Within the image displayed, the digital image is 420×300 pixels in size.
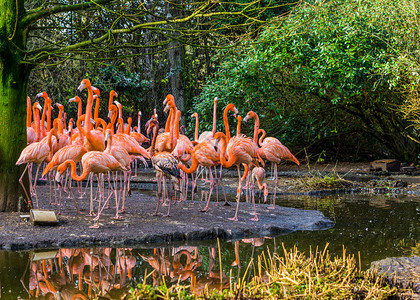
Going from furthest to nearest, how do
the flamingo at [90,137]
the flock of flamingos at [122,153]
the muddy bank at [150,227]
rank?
the flamingo at [90,137] → the flock of flamingos at [122,153] → the muddy bank at [150,227]

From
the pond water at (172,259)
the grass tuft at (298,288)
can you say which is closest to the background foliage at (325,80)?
the pond water at (172,259)

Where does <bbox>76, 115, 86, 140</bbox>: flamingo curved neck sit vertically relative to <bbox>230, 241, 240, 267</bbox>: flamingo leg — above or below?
above

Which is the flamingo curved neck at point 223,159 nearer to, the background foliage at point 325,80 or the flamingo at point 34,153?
the flamingo at point 34,153

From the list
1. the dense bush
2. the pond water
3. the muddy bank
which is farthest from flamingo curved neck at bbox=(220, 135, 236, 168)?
the dense bush

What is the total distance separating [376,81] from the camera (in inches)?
454

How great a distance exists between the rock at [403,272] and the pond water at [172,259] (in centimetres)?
36

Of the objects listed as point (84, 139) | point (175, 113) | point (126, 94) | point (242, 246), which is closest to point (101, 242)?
point (242, 246)

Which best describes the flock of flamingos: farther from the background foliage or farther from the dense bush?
the dense bush

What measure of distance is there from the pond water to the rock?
0.36 metres

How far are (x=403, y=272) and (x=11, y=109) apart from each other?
499cm

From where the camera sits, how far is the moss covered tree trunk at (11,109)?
6.09 metres

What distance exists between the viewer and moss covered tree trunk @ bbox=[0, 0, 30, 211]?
6090mm

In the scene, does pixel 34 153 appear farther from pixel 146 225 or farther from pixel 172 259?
pixel 172 259

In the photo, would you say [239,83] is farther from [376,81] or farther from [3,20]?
[3,20]
